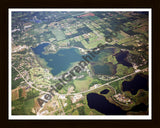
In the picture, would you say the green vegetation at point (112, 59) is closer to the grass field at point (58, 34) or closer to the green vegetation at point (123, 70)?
the green vegetation at point (123, 70)

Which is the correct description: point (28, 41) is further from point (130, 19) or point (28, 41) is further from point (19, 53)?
point (130, 19)

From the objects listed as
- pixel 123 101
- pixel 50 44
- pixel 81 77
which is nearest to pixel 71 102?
pixel 81 77

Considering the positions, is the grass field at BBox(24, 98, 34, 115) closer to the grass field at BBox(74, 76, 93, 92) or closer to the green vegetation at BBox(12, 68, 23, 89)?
the green vegetation at BBox(12, 68, 23, 89)

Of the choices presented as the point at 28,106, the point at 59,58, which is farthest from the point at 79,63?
the point at 28,106

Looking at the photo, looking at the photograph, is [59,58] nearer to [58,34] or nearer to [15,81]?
[58,34]

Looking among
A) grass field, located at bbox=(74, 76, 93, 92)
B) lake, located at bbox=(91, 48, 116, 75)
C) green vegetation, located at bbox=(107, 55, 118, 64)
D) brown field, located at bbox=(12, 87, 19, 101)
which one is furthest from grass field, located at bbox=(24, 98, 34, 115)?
green vegetation, located at bbox=(107, 55, 118, 64)

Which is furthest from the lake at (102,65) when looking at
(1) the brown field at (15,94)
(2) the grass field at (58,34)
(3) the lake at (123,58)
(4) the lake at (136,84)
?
(1) the brown field at (15,94)
